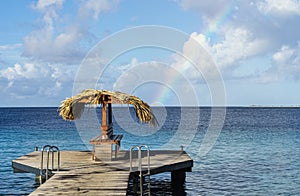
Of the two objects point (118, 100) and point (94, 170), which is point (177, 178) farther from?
point (94, 170)

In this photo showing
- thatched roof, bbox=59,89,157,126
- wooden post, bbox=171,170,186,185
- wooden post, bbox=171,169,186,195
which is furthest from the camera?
wooden post, bbox=171,170,186,185

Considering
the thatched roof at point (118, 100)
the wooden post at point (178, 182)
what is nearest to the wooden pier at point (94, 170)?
the wooden post at point (178, 182)

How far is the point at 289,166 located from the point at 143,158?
12.5 meters

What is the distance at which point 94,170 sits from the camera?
13.8m

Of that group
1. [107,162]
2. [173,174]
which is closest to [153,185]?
[173,174]

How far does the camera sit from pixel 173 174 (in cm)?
1906

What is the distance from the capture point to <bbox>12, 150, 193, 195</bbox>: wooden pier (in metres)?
11.1

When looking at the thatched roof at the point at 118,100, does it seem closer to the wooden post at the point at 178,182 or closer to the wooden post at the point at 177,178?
the wooden post at the point at 178,182

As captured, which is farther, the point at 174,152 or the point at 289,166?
the point at 289,166

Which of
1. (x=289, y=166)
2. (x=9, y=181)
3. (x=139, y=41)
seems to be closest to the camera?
(x=139, y=41)

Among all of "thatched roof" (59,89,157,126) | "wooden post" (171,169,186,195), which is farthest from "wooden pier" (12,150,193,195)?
"thatched roof" (59,89,157,126)

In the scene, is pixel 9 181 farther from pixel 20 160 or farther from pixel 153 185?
pixel 153 185

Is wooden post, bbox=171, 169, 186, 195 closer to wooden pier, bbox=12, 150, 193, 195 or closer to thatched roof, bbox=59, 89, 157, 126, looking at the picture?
wooden pier, bbox=12, 150, 193, 195

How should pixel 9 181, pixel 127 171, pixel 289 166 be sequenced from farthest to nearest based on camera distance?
pixel 289 166, pixel 9 181, pixel 127 171
